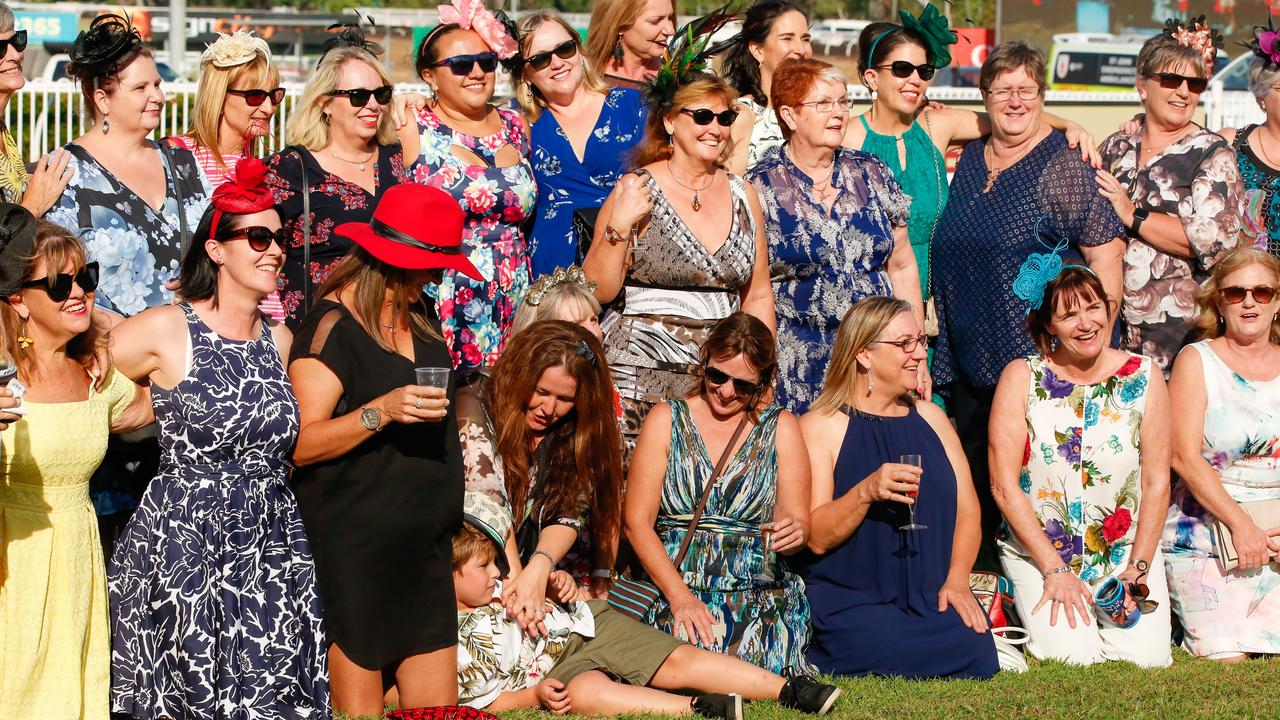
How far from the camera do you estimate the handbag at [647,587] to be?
5996mm

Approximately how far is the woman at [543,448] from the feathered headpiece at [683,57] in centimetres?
132

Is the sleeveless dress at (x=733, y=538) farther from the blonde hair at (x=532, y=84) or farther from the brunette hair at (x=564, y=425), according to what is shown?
the blonde hair at (x=532, y=84)

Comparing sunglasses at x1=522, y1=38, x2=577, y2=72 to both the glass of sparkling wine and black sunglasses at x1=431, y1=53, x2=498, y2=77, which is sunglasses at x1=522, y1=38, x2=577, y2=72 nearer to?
black sunglasses at x1=431, y1=53, x2=498, y2=77

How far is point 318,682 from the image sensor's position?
197 inches

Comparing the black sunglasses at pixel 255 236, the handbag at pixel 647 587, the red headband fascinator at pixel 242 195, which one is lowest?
the handbag at pixel 647 587

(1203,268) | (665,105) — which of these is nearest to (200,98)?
(665,105)

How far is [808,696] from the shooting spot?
5.55 meters

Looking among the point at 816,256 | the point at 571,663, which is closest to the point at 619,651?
the point at 571,663

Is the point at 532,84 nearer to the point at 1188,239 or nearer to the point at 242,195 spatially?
the point at 242,195

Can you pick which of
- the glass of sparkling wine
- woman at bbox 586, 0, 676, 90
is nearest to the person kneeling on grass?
the glass of sparkling wine

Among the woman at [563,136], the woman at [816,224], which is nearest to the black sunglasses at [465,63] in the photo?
the woman at [563,136]

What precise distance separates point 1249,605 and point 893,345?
6.57 ft

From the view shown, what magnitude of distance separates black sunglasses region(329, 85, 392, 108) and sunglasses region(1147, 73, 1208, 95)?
11.9ft

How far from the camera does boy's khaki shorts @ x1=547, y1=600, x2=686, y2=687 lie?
18.7ft
